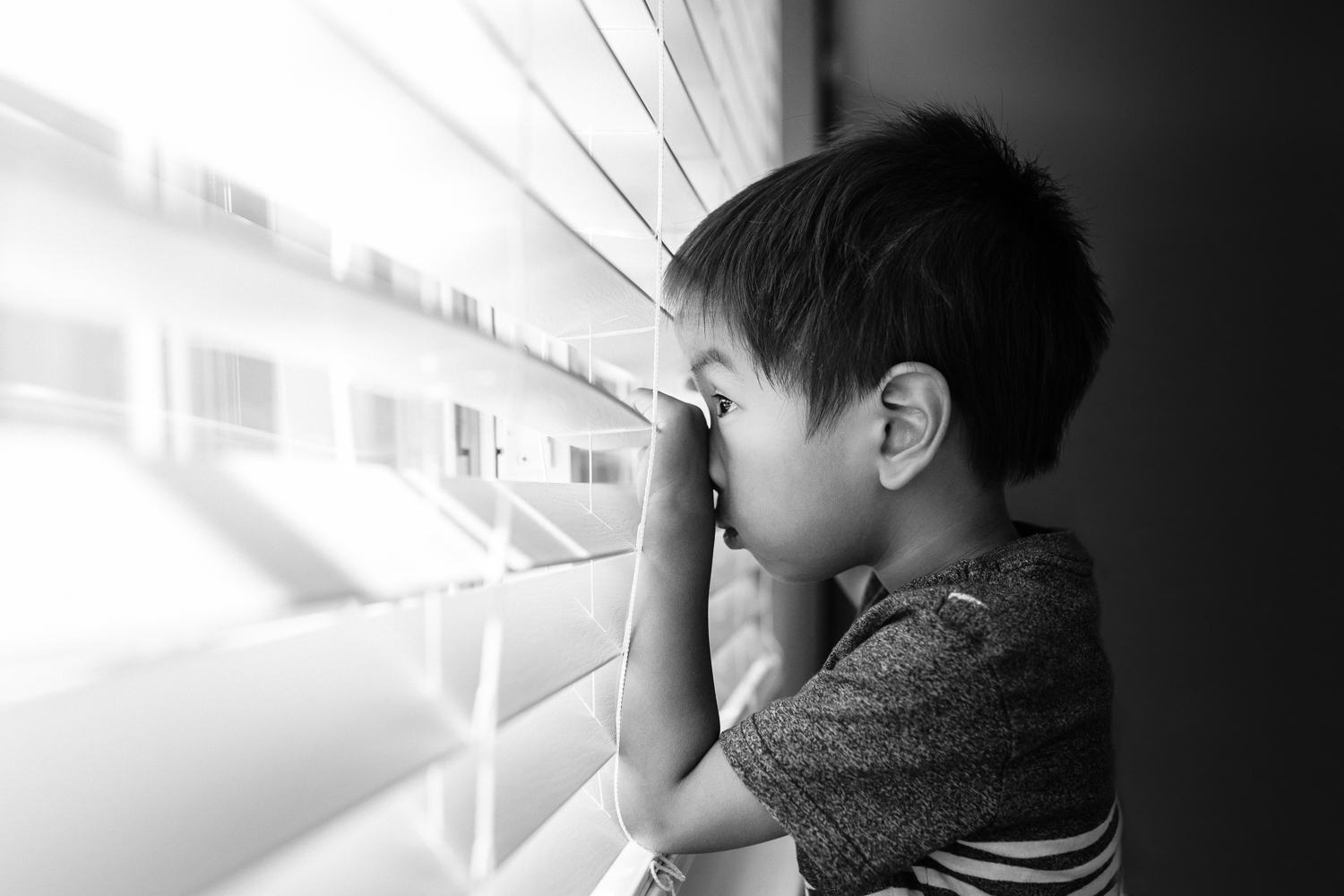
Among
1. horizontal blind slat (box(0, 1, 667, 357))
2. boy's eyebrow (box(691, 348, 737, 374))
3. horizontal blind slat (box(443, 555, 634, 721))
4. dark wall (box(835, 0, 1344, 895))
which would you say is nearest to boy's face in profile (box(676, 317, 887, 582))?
boy's eyebrow (box(691, 348, 737, 374))

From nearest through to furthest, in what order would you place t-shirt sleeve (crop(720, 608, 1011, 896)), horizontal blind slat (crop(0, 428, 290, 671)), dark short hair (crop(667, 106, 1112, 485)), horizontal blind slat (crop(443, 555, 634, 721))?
horizontal blind slat (crop(0, 428, 290, 671)) < horizontal blind slat (crop(443, 555, 634, 721)) < t-shirt sleeve (crop(720, 608, 1011, 896)) < dark short hair (crop(667, 106, 1112, 485))

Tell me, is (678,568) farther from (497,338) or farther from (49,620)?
(49,620)

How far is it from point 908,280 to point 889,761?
1.12 feet

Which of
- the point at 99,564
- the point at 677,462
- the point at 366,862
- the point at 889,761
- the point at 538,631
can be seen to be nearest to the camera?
the point at 99,564

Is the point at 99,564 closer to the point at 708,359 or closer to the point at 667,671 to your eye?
the point at 667,671

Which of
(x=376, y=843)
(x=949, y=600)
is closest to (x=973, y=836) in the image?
(x=949, y=600)

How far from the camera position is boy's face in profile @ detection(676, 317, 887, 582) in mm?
694

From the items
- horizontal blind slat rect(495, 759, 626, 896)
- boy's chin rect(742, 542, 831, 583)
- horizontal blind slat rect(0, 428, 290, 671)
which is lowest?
horizontal blind slat rect(495, 759, 626, 896)

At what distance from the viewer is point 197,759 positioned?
24 centimetres

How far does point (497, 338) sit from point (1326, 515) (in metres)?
1.63

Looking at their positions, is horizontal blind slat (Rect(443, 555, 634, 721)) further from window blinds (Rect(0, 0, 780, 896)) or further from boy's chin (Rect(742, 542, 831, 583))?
boy's chin (Rect(742, 542, 831, 583))

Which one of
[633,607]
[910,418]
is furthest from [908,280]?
[633,607]

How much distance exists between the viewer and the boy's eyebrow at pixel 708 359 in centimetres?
72

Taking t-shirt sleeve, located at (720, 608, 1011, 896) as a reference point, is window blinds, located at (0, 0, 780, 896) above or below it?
above
